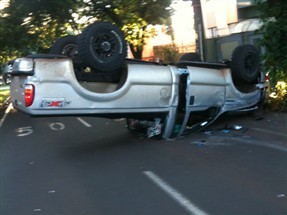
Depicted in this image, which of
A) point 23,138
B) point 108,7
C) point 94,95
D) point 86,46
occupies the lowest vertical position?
point 23,138

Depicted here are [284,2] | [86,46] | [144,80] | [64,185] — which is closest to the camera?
[64,185]

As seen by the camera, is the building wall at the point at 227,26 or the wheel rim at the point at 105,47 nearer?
the wheel rim at the point at 105,47

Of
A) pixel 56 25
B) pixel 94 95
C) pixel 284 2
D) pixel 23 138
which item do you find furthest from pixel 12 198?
pixel 56 25

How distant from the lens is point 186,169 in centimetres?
659

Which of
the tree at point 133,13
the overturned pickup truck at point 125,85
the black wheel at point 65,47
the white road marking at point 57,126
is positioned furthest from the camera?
the tree at point 133,13

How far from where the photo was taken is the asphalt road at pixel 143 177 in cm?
502

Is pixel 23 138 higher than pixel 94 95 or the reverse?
the reverse

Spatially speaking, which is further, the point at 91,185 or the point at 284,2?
the point at 284,2

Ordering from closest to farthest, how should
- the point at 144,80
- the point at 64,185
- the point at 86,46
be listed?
the point at 64,185, the point at 86,46, the point at 144,80

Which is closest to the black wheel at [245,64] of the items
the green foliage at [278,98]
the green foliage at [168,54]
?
the green foliage at [278,98]

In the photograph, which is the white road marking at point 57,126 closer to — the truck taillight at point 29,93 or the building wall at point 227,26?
the truck taillight at point 29,93

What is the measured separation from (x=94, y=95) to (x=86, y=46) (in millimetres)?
892

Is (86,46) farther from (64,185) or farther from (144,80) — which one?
(64,185)

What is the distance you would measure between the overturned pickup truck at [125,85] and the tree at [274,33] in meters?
0.98
